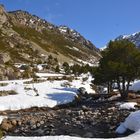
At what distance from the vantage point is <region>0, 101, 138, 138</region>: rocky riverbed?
37.0 meters

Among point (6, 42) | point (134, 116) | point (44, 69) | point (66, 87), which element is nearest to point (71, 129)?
point (134, 116)

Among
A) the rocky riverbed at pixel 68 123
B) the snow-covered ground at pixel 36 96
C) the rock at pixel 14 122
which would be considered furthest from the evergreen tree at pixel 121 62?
the rock at pixel 14 122

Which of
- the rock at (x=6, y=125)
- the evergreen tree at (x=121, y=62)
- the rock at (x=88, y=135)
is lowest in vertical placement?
the rock at (x=88, y=135)

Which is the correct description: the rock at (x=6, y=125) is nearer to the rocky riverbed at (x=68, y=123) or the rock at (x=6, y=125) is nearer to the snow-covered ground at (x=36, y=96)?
the rocky riverbed at (x=68, y=123)

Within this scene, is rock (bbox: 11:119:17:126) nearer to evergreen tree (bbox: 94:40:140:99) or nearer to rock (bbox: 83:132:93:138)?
rock (bbox: 83:132:93:138)

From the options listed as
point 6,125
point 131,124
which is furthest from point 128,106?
point 6,125

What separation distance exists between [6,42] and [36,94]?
132325 mm

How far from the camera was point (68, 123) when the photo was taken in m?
42.2

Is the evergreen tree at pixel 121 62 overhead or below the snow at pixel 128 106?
overhead

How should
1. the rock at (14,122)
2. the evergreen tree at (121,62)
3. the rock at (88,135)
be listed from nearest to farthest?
the rock at (88,135) → the rock at (14,122) → the evergreen tree at (121,62)

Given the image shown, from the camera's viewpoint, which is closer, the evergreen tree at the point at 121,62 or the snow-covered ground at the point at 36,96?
the snow-covered ground at the point at 36,96

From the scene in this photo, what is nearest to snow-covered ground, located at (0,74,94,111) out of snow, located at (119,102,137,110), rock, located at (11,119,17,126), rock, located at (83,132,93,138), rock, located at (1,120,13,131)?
rock, located at (11,119,17,126)

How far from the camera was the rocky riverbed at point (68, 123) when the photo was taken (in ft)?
121

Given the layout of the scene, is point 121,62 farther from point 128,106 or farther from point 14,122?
point 14,122
